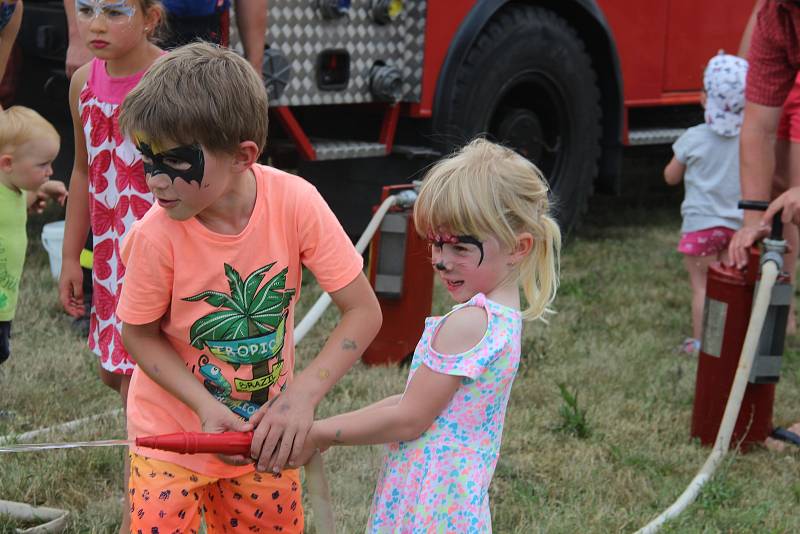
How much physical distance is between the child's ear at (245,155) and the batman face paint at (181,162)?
0.25 feet

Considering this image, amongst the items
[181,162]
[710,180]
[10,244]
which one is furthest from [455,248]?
[710,180]

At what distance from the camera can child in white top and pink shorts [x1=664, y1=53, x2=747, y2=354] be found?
5027 millimetres

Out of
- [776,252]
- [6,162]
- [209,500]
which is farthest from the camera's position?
[776,252]

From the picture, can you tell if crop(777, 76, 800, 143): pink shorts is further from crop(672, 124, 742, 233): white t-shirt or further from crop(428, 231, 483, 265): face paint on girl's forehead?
crop(428, 231, 483, 265): face paint on girl's forehead

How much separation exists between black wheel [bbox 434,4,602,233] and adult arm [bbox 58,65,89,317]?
2.74 m

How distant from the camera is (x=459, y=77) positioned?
18.9 feet

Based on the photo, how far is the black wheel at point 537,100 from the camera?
5844mm

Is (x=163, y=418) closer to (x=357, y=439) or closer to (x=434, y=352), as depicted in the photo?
(x=357, y=439)

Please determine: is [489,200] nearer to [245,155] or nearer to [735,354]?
[245,155]

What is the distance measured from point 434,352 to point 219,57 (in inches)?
27.5

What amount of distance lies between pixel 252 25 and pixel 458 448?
266 centimetres

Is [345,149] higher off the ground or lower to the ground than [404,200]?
lower

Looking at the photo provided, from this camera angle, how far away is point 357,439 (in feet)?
6.90

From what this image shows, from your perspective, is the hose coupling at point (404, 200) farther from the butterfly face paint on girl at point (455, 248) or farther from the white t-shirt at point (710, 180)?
the butterfly face paint on girl at point (455, 248)
